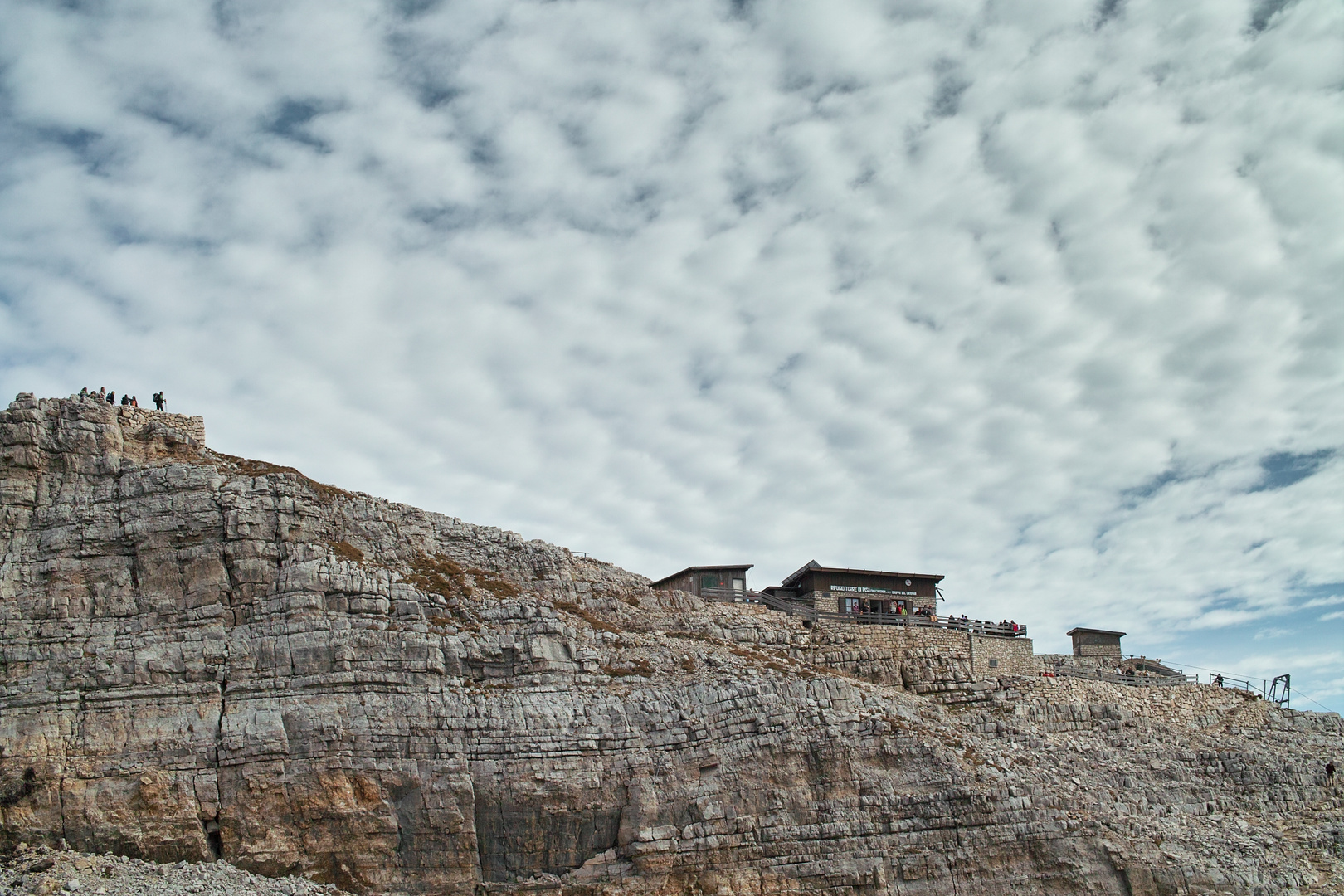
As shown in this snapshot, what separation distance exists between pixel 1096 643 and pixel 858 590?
57.3 ft

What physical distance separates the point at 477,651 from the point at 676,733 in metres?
7.82

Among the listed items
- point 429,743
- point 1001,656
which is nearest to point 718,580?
point 1001,656

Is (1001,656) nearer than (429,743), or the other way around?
(429,743)

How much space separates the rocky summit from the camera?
110 feet

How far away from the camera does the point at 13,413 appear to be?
3925cm

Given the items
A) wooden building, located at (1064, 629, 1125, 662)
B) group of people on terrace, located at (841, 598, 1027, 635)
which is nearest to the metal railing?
group of people on terrace, located at (841, 598, 1027, 635)

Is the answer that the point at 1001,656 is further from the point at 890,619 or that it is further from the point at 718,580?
the point at 718,580

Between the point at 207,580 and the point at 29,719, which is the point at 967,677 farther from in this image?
the point at 29,719

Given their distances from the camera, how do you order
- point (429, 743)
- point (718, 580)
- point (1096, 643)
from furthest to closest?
point (1096, 643)
point (718, 580)
point (429, 743)

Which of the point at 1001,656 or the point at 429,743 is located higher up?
the point at 1001,656

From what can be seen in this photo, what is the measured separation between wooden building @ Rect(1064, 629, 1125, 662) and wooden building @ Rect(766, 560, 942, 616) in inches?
451

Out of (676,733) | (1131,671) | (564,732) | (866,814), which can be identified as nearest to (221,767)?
(564,732)

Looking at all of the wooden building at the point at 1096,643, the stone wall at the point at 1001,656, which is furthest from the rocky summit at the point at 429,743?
the wooden building at the point at 1096,643

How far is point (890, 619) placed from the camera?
53.5 meters
